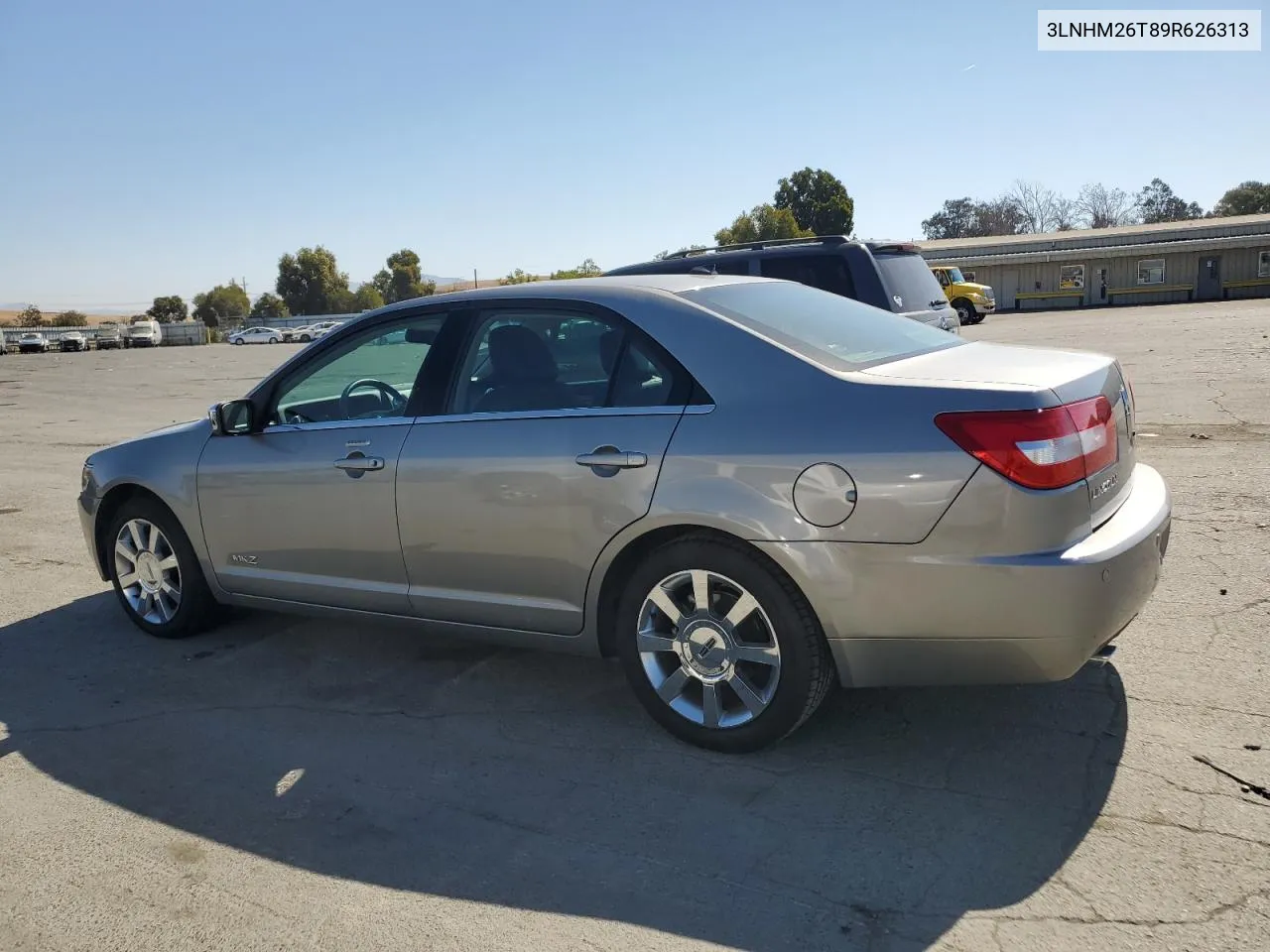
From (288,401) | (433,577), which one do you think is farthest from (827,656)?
(288,401)

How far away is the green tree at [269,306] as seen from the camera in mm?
97875

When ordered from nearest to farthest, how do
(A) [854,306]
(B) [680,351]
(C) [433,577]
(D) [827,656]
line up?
(D) [827,656] < (B) [680,351] < (C) [433,577] < (A) [854,306]

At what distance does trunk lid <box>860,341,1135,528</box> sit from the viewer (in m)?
3.24

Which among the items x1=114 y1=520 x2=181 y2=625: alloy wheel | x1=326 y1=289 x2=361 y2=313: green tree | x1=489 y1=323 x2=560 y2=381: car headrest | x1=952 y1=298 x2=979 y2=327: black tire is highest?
x1=326 y1=289 x2=361 y2=313: green tree

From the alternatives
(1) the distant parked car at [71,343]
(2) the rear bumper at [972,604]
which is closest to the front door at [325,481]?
(2) the rear bumper at [972,604]

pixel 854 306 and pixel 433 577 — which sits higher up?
pixel 854 306

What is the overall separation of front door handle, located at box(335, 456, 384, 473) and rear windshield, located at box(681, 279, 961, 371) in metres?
1.42

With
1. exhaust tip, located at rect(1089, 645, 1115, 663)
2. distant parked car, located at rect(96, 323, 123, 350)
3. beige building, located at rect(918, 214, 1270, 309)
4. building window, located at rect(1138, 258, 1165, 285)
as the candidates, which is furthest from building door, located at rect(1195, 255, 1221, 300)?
distant parked car, located at rect(96, 323, 123, 350)

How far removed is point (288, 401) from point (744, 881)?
3.06m

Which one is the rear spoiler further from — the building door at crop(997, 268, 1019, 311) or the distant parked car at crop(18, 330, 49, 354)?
the distant parked car at crop(18, 330, 49, 354)

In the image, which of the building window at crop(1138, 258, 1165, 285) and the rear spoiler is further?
the building window at crop(1138, 258, 1165, 285)

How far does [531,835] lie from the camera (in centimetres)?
319

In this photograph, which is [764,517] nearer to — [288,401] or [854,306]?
[854,306]

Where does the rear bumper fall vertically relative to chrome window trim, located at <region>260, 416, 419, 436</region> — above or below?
below
